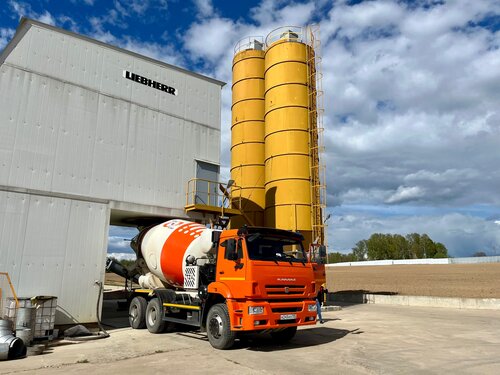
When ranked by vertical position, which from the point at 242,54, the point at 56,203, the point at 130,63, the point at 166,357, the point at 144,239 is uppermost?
the point at 242,54

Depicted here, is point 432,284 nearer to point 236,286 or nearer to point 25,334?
point 236,286

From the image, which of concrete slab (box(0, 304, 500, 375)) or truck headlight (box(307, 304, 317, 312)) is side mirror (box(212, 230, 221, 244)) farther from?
truck headlight (box(307, 304, 317, 312))

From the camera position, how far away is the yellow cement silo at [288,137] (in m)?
18.6

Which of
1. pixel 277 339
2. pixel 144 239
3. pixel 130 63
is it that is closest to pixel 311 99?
pixel 130 63

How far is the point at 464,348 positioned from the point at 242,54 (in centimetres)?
1862

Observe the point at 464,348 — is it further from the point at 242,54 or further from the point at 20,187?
the point at 242,54

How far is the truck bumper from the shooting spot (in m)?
8.85

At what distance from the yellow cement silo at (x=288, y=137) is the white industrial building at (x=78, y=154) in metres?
4.43

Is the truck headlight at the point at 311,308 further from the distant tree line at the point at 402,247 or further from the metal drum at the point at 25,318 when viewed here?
the distant tree line at the point at 402,247

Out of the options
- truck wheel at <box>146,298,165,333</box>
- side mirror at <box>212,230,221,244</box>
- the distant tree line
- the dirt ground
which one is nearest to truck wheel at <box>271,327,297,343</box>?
side mirror at <box>212,230,221,244</box>

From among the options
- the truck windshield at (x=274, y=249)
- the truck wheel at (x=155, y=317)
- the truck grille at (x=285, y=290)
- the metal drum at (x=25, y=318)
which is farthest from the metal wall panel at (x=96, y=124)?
the truck grille at (x=285, y=290)

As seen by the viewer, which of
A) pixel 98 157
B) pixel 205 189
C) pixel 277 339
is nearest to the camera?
pixel 277 339

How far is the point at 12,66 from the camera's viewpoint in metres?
12.5

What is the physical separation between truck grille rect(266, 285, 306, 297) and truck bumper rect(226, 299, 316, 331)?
0.69 ft
